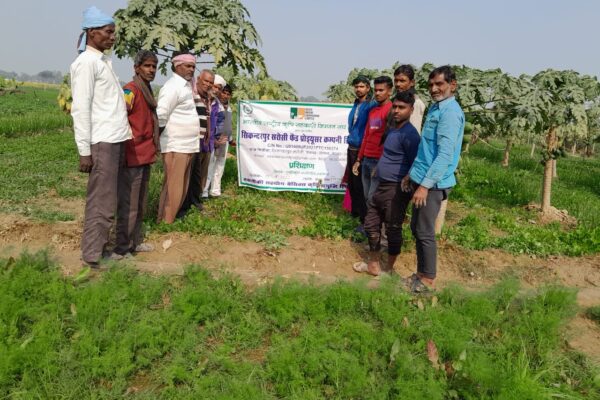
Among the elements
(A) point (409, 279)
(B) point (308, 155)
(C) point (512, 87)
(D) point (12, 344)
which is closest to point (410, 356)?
(A) point (409, 279)

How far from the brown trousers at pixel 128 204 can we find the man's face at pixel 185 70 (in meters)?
1.08

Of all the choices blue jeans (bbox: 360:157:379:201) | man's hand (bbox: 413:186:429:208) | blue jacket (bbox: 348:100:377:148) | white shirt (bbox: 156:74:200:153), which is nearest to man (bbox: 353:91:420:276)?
man's hand (bbox: 413:186:429:208)

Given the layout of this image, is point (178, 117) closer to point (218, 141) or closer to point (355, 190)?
point (218, 141)

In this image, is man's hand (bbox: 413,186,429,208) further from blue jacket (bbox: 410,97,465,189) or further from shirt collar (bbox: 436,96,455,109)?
shirt collar (bbox: 436,96,455,109)

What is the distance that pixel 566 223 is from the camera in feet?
21.4

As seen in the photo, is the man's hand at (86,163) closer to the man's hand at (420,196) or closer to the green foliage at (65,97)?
the man's hand at (420,196)

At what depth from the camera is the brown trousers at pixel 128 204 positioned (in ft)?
13.0

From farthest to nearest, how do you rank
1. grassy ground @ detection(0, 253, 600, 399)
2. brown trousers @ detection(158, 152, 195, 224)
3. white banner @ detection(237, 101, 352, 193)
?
white banner @ detection(237, 101, 352, 193)
brown trousers @ detection(158, 152, 195, 224)
grassy ground @ detection(0, 253, 600, 399)

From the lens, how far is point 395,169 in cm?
377

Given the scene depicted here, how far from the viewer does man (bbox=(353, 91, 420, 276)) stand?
3.64m

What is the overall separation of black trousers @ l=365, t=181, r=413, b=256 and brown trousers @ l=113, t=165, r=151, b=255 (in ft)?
7.28

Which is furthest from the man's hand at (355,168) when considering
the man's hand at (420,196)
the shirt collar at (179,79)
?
the shirt collar at (179,79)

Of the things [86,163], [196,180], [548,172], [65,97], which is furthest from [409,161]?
[65,97]

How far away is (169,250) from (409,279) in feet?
7.82
